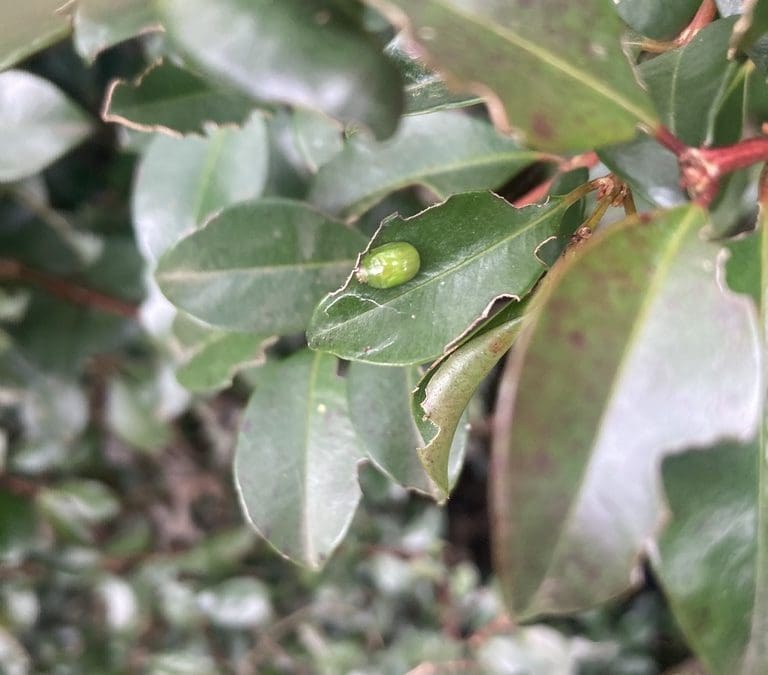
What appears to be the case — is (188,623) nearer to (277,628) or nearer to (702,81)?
(277,628)

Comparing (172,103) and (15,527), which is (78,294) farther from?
(172,103)

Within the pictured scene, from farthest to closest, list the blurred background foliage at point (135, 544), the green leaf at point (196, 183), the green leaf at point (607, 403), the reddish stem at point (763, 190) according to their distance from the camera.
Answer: the blurred background foliage at point (135, 544), the green leaf at point (196, 183), the reddish stem at point (763, 190), the green leaf at point (607, 403)

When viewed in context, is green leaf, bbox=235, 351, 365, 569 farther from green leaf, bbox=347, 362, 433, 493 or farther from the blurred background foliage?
the blurred background foliage

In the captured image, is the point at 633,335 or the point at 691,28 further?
the point at 691,28

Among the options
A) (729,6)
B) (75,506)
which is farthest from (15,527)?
(729,6)

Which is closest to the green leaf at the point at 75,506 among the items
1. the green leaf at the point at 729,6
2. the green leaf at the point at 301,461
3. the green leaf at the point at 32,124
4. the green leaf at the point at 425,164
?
the green leaf at the point at 32,124

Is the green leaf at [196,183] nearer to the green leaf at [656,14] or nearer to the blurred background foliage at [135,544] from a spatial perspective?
the blurred background foliage at [135,544]

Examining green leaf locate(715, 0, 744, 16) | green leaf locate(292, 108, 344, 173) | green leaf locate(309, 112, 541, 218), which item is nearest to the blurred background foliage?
green leaf locate(292, 108, 344, 173)

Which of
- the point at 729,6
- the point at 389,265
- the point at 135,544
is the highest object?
the point at 729,6
